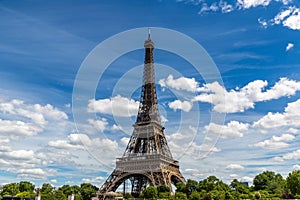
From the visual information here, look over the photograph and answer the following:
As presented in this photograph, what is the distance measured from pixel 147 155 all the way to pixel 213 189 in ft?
47.0

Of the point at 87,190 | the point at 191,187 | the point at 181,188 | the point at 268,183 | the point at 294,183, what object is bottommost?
the point at 87,190

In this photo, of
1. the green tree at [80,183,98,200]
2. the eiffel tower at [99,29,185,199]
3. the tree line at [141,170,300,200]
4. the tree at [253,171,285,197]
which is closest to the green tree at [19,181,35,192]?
the green tree at [80,183,98,200]

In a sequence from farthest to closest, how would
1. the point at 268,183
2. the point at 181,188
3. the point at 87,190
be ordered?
the point at 87,190
the point at 268,183
the point at 181,188

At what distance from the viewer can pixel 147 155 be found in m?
59.8

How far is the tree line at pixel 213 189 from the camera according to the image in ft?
155

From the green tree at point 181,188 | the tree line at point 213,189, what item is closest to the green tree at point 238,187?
the tree line at point 213,189

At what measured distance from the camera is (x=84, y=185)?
72.8 m

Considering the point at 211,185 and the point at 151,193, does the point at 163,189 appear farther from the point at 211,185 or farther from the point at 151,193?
the point at 211,185

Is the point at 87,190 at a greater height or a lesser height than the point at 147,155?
lesser

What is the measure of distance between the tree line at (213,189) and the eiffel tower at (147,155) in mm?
3626

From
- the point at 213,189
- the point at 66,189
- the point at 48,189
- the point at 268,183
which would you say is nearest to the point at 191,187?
the point at 213,189

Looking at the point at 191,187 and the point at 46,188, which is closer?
the point at 191,187

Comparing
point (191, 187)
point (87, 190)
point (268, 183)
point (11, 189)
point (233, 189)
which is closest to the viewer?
point (191, 187)

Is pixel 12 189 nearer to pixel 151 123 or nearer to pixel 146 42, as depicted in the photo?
pixel 151 123
